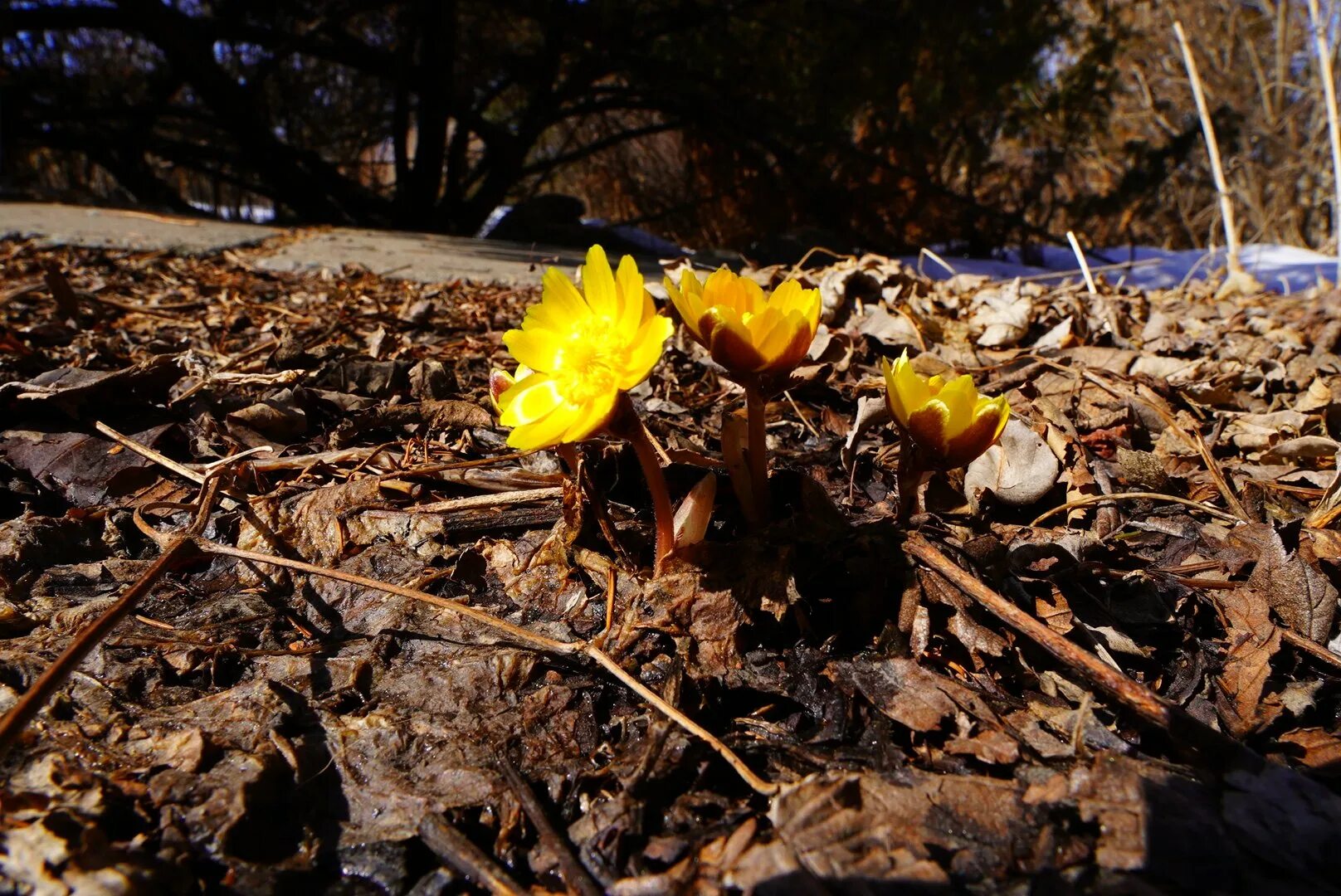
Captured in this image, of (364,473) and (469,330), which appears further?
(469,330)

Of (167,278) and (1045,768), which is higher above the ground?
(167,278)

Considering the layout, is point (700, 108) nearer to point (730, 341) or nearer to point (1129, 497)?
point (1129, 497)

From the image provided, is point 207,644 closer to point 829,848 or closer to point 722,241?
point 829,848

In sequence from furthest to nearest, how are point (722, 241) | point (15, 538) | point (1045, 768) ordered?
point (722, 241), point (15, 538), point (1045, 768)

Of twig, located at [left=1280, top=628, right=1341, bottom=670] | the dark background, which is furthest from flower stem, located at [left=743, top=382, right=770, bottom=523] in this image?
the dark background

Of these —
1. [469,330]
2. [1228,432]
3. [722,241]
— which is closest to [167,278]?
[469,330]

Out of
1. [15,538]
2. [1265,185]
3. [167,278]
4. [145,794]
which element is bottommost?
[145,794]

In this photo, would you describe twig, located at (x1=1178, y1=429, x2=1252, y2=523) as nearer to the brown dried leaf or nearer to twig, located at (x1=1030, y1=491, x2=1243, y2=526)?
twig, located at (x1=1030, y1=491, x2=1243, y2=526)

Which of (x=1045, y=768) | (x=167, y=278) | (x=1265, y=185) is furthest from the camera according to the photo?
(x=1265, y=185)
